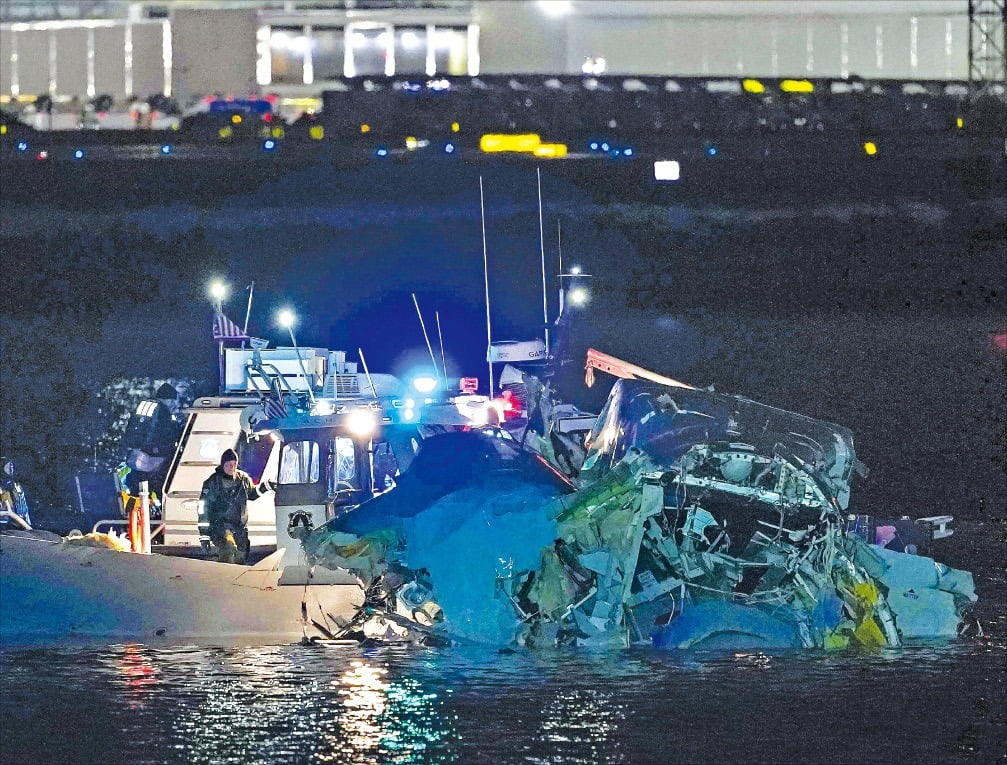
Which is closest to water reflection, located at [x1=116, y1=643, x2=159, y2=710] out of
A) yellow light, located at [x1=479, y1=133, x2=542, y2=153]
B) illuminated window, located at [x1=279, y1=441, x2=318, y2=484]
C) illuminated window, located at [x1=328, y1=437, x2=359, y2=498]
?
illuminated window, located at [x1=279, y1=441, x2=318, y2=484]

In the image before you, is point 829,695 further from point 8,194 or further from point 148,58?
point 148,58

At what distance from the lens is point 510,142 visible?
43.3 m

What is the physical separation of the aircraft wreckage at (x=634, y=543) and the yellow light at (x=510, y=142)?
2810cm

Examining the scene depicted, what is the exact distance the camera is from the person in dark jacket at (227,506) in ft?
53.1

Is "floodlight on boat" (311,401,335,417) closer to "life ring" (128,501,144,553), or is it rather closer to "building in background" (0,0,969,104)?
"life ring" (128,501,144,553)

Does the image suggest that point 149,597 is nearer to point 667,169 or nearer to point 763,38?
point 667,169

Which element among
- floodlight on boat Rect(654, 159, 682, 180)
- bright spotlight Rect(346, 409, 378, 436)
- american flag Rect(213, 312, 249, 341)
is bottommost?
bright spotlight Rect(346, 409, 378, 436)

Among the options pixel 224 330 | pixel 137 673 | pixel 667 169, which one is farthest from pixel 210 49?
pixel 137 673

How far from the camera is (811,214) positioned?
48688 millimetres

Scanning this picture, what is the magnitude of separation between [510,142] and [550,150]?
1.13m

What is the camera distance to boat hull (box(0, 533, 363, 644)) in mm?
15648

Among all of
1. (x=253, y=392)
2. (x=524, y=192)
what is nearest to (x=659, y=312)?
(x=524, y=192)

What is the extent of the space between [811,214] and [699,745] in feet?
122

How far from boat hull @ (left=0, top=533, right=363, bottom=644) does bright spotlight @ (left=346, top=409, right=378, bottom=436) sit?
1.75 m
